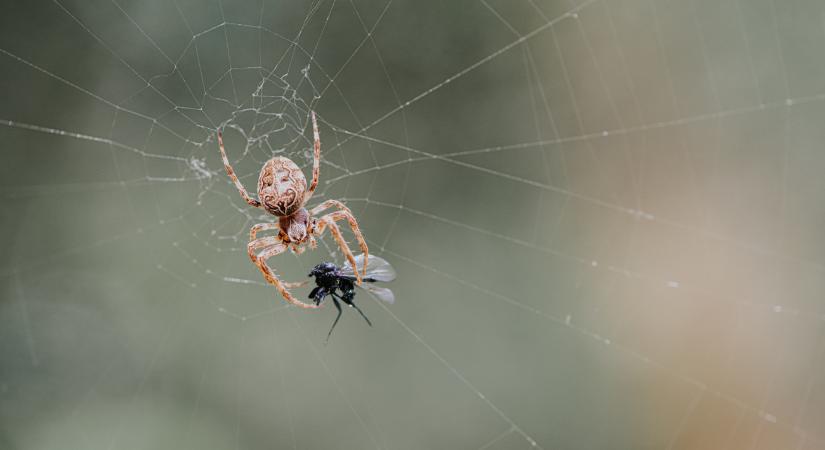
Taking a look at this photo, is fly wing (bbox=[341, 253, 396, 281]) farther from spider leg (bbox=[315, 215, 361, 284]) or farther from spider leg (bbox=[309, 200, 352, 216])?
spider leg (bbox=[309, 200, 352, 216])

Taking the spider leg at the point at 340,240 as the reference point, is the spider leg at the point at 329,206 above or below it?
above

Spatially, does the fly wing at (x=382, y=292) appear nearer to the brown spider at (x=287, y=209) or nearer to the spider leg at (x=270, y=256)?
the brown spider at (x=287, y=209)

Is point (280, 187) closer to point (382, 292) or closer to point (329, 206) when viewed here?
point (329, 206)

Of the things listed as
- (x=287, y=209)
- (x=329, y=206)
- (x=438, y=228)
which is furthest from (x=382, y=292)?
(x=438, y=228)

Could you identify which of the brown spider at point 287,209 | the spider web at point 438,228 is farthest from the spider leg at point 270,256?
the spider web at point 438,228

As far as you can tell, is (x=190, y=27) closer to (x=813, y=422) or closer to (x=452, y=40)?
(x=452, y=40)
